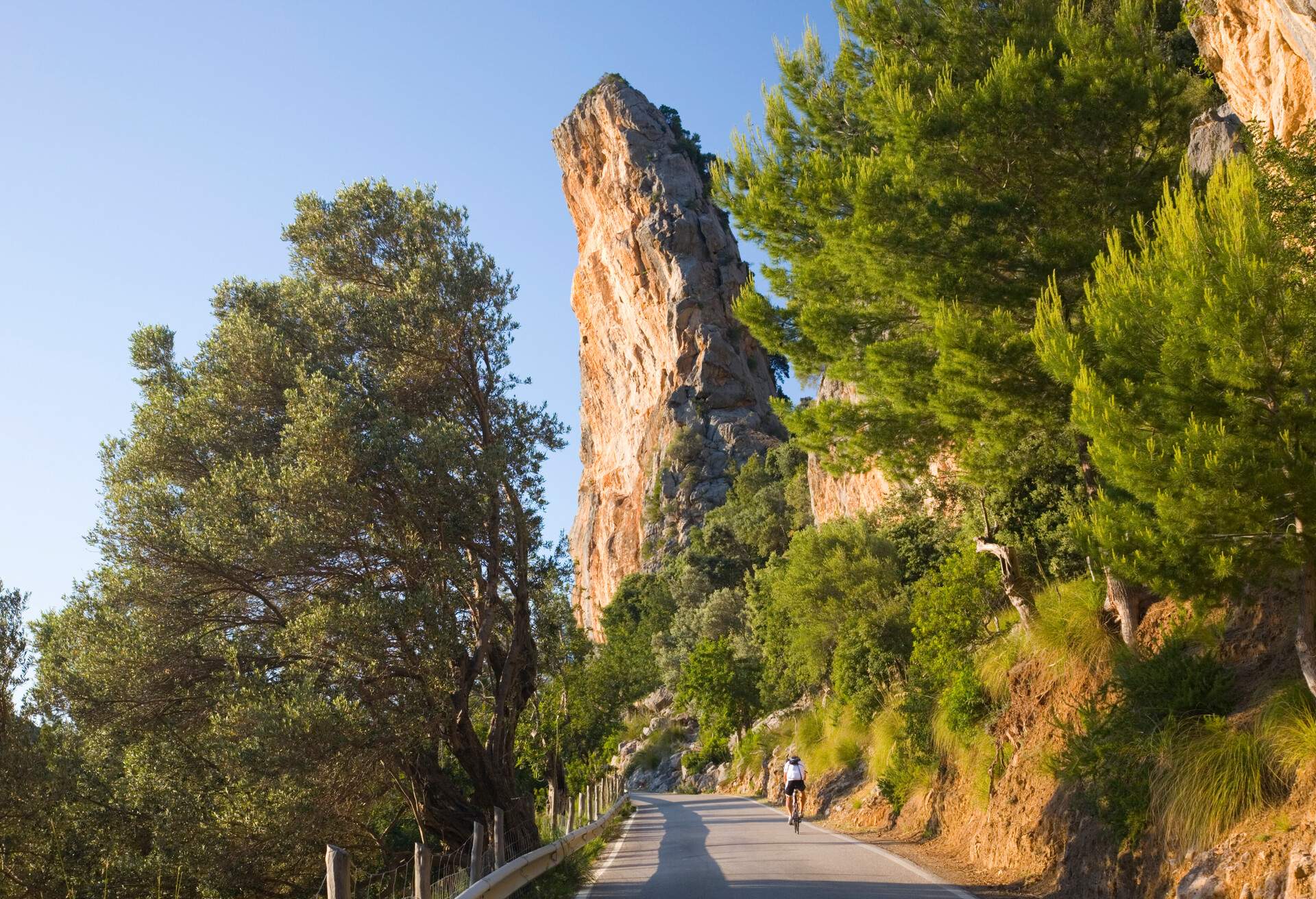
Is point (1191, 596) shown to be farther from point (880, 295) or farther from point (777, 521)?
point (777, 521)

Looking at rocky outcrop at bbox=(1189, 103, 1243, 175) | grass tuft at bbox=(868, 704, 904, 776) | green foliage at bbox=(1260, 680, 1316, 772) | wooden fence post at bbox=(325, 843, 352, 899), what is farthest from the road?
rocky outcrop at bbox=(1189, 103, 1243, 175)

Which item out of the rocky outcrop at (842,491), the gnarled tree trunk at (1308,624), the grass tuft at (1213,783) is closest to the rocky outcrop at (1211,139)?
the gnarled tree trunk at (1308,624)

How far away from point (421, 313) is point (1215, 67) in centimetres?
1097

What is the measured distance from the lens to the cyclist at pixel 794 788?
18.1 m

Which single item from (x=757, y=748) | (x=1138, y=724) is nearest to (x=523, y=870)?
(x=1138, y=724)

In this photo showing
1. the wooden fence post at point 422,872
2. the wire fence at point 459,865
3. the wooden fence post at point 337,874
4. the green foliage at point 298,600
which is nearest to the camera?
the wooden fence post at point 337,874

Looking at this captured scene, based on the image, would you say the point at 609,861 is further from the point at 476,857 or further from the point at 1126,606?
the point at 1126,606

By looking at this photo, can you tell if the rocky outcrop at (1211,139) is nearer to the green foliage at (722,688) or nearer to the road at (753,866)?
the road at (753,866)

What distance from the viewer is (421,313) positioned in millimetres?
14406

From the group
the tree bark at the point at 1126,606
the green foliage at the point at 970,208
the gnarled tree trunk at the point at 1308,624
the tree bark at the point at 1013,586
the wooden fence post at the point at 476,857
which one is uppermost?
the green foliage at the point at 970,208

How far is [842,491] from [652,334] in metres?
45.7

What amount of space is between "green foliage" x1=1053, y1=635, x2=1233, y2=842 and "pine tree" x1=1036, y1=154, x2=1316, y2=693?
4.66ft

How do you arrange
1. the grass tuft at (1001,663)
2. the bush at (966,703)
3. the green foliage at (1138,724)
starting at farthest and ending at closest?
1. the bush at (966,703)
2. the grass tuft at (1001,663)
3. the green foliage at (1138,724)

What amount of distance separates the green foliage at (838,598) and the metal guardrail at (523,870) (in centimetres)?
1192
